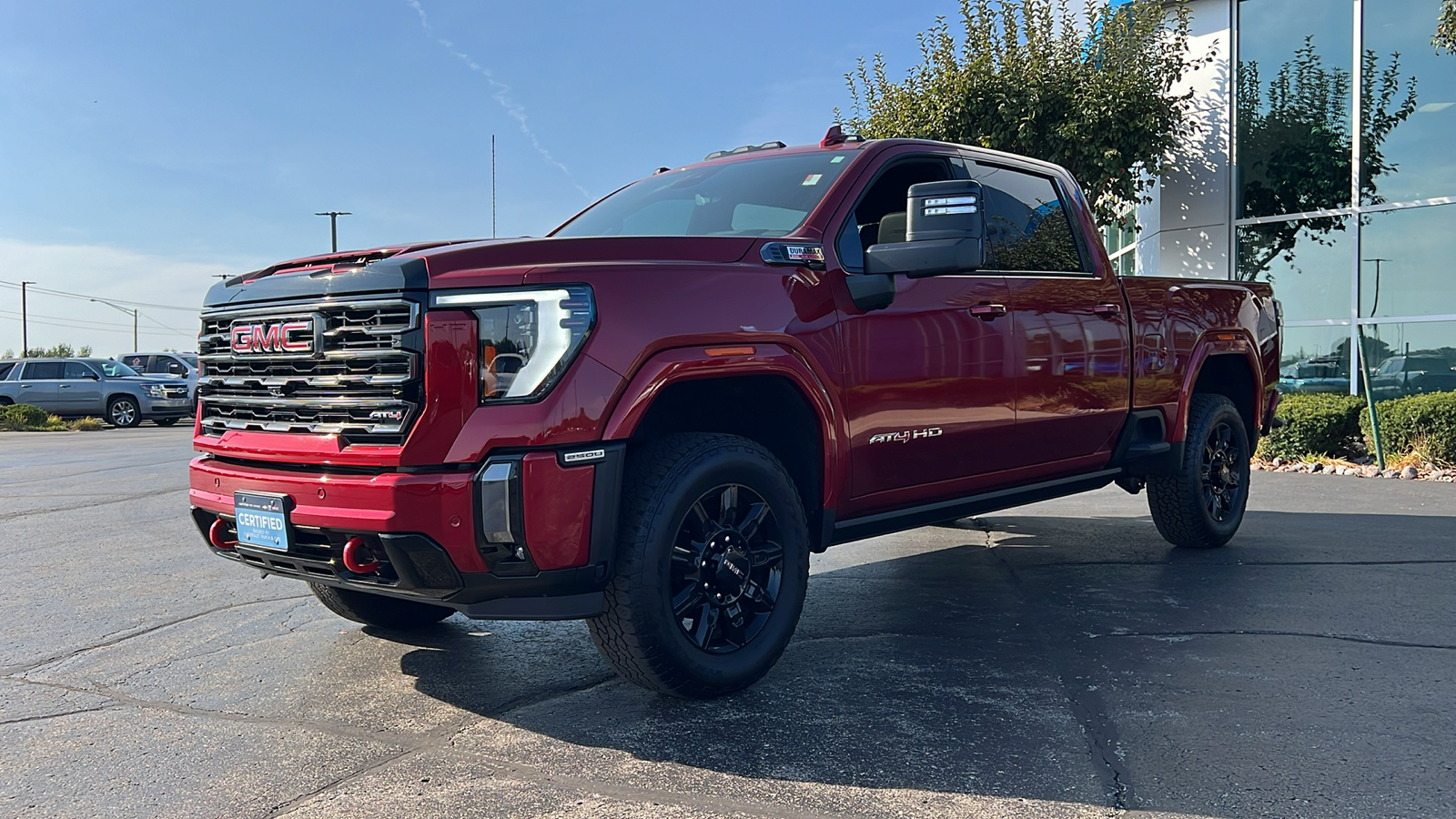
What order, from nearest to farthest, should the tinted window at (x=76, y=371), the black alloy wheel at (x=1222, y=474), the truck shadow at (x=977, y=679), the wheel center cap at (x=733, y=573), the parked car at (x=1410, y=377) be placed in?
the truck shadow at (x=977, y=679)
the wheel center cap at (x=733, y=573)
the black alloy wheel at (x=1222, y=474)
the parked car at (x=1410, y=377)
the tinted window at (x=76, y=371)

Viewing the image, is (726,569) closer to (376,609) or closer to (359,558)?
(359,558)

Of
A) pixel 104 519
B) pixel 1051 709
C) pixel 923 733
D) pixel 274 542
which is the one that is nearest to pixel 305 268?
pixel 274 542

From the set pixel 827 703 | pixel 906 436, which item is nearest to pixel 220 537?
pixel 827 703

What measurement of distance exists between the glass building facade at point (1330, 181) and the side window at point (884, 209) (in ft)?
29.8

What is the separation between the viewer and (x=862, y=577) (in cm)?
602

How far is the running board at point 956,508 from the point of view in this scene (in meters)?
4.40

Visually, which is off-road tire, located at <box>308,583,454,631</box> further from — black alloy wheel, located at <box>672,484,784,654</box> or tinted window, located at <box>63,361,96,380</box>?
tinted window, located at <box>63,361,96,380</box>

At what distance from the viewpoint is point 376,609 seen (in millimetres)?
4754

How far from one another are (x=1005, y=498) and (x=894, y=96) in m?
10.2

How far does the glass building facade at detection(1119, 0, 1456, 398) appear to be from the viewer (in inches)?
494

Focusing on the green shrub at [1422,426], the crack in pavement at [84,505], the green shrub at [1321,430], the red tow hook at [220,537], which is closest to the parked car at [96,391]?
the crack in pavement at [84,505]

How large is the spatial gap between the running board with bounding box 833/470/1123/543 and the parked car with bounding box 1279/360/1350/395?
8804 millimetres

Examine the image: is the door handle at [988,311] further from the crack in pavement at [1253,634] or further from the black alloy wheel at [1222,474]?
the black alloy wheel at [1222,474]

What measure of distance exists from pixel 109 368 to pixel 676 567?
25056 millimetres
